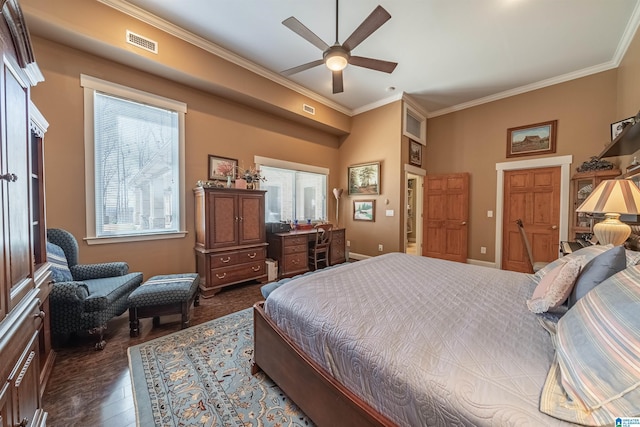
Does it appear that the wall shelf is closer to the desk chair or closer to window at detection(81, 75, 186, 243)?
the desk chair

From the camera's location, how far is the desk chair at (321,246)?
4371 mm

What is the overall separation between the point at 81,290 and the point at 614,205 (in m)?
4.35

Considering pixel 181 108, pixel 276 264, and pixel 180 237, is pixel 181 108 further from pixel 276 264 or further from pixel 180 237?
pixel 276 264

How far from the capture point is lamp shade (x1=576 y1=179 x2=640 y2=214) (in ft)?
6.12

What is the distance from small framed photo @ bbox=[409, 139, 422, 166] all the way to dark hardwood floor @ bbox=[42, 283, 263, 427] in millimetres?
4584

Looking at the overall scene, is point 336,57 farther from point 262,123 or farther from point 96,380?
point 96,380

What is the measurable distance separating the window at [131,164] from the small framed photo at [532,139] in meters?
5.57

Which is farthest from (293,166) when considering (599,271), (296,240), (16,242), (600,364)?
(600,364)

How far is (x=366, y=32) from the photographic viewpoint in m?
2.22

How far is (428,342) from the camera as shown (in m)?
1.01

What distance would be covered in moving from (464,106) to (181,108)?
204 inches

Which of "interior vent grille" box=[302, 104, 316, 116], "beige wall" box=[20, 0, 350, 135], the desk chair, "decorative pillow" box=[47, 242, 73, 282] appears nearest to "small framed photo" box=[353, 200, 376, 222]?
the desk chair

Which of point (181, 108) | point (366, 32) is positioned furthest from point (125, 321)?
point (366, 32)

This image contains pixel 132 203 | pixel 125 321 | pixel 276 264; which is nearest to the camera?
pixel 125 321
